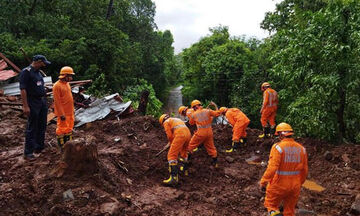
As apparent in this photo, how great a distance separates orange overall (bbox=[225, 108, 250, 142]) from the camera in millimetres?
8625

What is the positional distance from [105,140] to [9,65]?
7343mm

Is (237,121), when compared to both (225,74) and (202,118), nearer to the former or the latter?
(202,118)

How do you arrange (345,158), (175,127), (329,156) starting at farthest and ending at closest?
(329,156)
(345,158)
(175,127)

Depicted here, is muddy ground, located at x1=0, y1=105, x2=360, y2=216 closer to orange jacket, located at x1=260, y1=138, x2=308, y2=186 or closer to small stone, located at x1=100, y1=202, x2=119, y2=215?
small stone, located at x1=100, y1=202, x2=119, y2=215

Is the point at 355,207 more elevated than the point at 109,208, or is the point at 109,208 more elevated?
the point at 109,208

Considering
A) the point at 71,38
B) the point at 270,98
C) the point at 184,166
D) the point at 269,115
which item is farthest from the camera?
the point at 71,38

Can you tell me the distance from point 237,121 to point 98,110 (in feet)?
15.9

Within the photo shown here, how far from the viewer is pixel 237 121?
28.5ft

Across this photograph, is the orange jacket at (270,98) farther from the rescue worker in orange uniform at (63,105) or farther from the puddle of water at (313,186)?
the rescue worker in orange uniform at (63,105)

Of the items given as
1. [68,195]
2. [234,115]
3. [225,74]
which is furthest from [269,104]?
[225,74]

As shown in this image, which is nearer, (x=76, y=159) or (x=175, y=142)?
(x=76, y=159)

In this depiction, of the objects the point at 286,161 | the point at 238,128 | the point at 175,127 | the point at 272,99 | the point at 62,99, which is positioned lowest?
the point at 238,128

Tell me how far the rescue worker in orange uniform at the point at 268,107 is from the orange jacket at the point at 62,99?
6.00 meters

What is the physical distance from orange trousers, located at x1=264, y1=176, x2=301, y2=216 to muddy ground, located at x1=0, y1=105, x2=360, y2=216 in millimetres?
793
